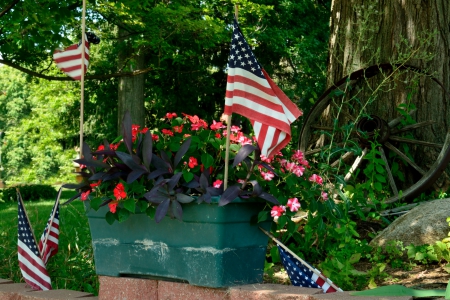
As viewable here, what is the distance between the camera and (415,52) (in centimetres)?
589

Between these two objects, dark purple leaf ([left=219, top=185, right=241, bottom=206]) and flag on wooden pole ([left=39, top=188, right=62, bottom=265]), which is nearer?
dark purple leaf ([left=219, top=185, right=241, bottom=206])

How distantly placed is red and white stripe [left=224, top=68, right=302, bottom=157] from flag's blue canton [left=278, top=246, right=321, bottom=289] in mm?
545

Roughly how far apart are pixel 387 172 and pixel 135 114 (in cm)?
866

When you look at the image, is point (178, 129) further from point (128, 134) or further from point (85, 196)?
point (85, 196)

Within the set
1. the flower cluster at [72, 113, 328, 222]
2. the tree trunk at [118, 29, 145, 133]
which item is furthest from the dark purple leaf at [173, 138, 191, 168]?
the tree trunk at [118, 29, 145, 133]

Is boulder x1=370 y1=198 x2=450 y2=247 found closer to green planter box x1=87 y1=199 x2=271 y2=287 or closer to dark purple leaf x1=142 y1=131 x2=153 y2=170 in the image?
green planter box x1=87 y1=199 x2=271 y2=287

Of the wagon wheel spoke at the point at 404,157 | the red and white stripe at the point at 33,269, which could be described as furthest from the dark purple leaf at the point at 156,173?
the wagon wheel spoke at the point at 404,157

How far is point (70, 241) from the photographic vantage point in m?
5.47

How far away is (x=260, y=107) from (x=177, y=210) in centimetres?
60

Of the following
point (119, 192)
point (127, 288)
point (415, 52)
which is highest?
point (415, 52)

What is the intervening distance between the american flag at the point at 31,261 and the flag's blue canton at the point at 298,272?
4.90 ft

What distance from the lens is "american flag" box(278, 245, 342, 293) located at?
Result: 300 centimetres

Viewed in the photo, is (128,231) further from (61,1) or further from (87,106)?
(87,106)

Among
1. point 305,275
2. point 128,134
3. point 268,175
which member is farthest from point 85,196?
point 305,275
